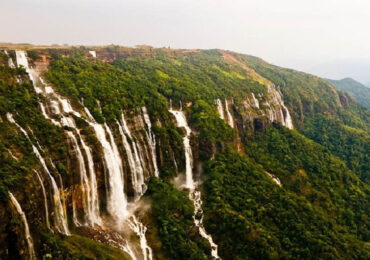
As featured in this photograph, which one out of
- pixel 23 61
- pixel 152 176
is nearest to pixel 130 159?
pixel 152 176

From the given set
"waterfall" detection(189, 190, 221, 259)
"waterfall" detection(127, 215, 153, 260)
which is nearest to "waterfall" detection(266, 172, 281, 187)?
"waterfall" detection(189, 190, 221, 259)

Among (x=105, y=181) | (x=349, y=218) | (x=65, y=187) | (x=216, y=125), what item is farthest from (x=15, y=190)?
(x=349, y=218)

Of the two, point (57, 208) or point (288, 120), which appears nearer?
point (57, 208)

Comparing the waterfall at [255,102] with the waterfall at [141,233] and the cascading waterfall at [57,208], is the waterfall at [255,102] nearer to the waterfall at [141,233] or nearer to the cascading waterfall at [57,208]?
the waterfall at [141,233]

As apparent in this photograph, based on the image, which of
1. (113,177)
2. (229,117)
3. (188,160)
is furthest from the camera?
(229,117)

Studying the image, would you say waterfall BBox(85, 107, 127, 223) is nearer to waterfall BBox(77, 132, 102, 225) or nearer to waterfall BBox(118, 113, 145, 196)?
waterfall BBox(77, 132, 102, 225)

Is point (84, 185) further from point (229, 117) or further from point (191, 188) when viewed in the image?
point (229, 117)
